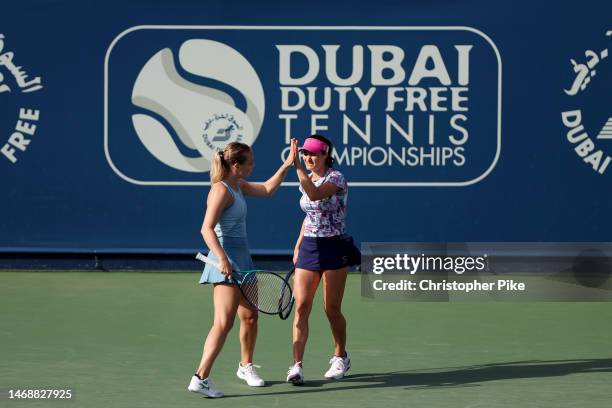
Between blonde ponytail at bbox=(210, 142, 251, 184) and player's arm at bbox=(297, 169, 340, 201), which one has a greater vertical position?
blonde ponytail at bbox=(210, 142, 251, 184)

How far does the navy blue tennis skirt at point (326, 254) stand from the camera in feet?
24.2

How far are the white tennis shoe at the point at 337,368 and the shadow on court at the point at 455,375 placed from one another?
0.05 m

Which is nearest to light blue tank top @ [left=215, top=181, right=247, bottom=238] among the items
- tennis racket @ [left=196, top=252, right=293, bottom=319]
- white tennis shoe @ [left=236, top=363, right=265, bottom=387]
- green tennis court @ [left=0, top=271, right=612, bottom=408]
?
tennis racket @ [left=196, top=252, right=293, bottom=319]

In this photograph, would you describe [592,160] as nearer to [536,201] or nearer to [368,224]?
[536,201]

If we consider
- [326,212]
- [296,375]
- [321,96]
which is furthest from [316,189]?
[321,96]

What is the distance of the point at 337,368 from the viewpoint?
7.43 metres

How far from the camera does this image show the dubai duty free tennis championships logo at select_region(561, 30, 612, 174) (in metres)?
12.2

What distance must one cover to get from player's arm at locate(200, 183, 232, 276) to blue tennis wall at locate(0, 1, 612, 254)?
17.7 ft

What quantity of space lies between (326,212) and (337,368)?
985mm

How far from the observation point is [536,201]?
12.3 m

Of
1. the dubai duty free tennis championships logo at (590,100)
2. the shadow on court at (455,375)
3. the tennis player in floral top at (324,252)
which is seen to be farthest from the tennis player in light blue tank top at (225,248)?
the dubai duty free tennis championships logo at (590,100)

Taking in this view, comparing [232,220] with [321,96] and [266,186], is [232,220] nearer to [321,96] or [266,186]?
[266,186]

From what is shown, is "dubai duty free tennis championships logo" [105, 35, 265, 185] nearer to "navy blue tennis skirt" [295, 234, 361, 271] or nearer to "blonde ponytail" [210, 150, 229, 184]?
"navy blue tennis skirt" [295, 234, 361, 271]

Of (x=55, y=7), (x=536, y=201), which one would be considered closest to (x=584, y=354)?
(x=536, y=201)
